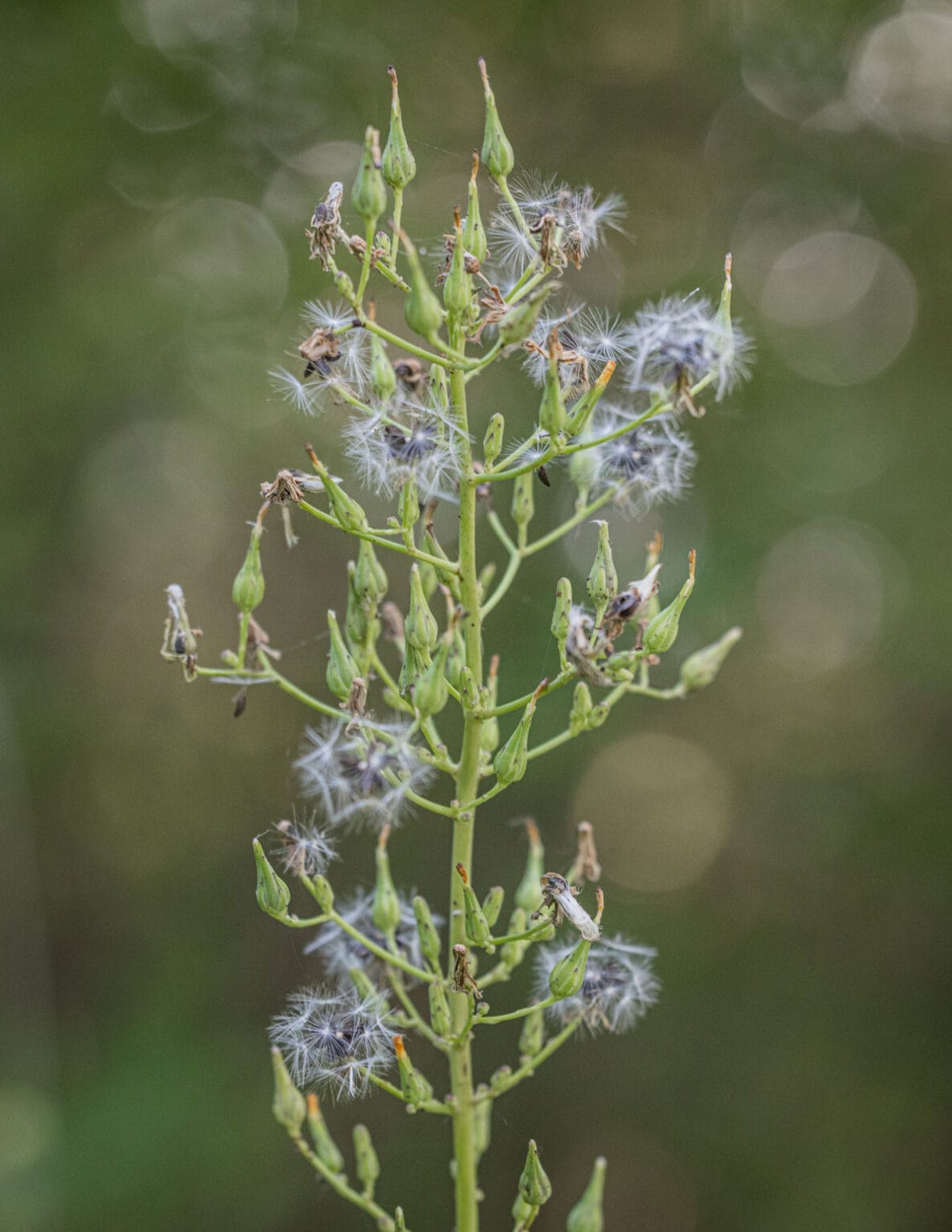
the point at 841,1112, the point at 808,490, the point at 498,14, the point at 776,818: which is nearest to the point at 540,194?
the point at 808,490

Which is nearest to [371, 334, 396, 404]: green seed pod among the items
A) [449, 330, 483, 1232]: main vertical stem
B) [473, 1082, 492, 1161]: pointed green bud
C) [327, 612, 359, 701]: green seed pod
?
[449, 330, 483, 1232]: main vertical stem

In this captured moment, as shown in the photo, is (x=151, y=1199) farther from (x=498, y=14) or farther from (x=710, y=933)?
(x=498, y=14)

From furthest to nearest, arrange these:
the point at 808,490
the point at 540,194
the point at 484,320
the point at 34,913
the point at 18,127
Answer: the point at 34,913 → the point at 808,490 → the point at 18,127 → the point at 540,194 → the point at 484,320

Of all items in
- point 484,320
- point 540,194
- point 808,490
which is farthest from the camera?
point 808,490

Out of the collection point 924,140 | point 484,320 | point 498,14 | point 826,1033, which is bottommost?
point 826,1033

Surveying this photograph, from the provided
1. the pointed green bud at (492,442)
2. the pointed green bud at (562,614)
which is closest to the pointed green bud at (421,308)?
the pointed green bud at (492,442)

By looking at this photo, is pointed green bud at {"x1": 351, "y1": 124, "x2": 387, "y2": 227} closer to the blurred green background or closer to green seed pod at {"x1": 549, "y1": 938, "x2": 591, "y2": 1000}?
green seed pod at {"x1": 549, "y1": 938, "x2": 591, "y2": 1000}

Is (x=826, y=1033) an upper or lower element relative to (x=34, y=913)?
lower

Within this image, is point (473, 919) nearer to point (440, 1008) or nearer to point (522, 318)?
point (440, 1008)

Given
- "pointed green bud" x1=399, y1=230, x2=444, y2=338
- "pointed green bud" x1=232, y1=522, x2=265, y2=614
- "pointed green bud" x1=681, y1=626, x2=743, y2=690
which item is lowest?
"pointed green bud" x1=681, y1=626, x2=743, y2=690
